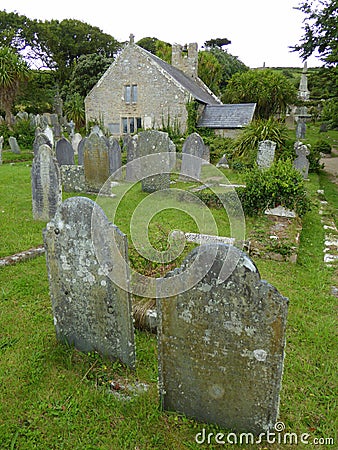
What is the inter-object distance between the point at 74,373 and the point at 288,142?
1572 centimetres

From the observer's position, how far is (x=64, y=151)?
12375 mm

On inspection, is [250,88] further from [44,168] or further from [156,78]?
[44,168]

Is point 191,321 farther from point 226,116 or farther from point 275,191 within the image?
point 226,116

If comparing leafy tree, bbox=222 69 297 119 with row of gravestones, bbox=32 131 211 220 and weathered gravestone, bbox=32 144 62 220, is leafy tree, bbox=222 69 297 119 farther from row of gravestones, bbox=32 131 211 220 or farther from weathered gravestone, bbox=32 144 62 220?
weathered gravestone, bbox=32 144 62 220

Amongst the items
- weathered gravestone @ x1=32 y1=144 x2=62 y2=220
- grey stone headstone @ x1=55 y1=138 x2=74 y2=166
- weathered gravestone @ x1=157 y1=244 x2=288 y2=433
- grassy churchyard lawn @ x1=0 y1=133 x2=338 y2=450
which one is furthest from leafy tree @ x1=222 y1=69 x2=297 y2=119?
weathered gravestone @ x1=157 y1=244 x2=288 y2=433

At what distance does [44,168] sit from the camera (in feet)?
23.1

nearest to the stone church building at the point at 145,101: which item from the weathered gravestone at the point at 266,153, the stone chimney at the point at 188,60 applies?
the stone chimney at the point at 188,60

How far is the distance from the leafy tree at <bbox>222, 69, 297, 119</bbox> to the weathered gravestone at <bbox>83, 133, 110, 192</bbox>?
69.9 ft

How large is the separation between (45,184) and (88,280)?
4643mm

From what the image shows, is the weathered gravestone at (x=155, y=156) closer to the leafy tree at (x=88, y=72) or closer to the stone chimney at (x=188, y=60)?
the stone chimney at (x=188, y=60)

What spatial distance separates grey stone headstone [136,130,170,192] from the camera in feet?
35.1

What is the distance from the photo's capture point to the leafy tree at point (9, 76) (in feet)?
72.3

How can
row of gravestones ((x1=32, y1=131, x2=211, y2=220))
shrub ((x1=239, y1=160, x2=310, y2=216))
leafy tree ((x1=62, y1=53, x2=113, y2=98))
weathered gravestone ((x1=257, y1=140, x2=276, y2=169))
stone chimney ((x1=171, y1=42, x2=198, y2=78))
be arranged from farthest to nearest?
leafy tree ((x1=62, y1=53, x2=113, y2=98)) < stone chimney ((x1=171, y1=42, x2=198, y2=78)) < weathered gravestone ((x1=257, y1=140, x2=276, y2=169)) < shrub ((x1=239, y1=160, x2=310, y2=216)) < row of gravestones ((x1=32, y1=131, x2=211, y2=220))

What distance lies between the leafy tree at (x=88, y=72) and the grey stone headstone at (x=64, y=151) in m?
24.9
